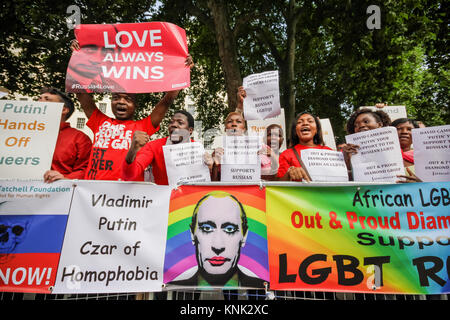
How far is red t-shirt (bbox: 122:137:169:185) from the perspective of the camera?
8.57ft

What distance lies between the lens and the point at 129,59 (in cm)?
317

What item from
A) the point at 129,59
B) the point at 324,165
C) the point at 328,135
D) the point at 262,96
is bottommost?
the point at 324,165

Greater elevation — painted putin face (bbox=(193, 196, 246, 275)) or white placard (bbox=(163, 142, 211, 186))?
white placard (bbox=(163, 142, 211, 186))

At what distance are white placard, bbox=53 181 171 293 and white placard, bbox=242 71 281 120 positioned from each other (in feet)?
5.64

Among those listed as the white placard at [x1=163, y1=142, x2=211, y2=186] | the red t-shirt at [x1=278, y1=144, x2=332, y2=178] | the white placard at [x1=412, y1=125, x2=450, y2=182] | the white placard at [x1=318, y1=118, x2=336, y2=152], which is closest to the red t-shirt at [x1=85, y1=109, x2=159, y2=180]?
the white placard at [x1=163, y1=142, x2=211, y2=186]

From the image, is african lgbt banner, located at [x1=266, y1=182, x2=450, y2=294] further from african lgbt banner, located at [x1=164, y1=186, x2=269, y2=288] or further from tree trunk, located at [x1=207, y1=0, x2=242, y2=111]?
tree trunk, located at [x1=207, y1=0, x2=242, y2=111]

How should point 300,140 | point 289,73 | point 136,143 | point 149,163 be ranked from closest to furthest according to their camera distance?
point 136,143, point 149,163, point 300,140, point 289,73

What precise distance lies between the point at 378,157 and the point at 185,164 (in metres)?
1.84

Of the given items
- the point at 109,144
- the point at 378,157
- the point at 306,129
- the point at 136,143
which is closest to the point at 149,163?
the point at 136,143

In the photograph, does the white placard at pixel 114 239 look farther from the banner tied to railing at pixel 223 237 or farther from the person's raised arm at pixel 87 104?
the person's raised arm at pixel 87 104

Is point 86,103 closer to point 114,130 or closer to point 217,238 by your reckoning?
point 114,130

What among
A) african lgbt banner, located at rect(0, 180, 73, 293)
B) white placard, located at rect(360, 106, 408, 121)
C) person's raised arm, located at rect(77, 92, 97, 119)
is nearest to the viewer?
african lgbt banner, located at rect(0, 180, 73, 293)

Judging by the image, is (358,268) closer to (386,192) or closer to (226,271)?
(386,192)
